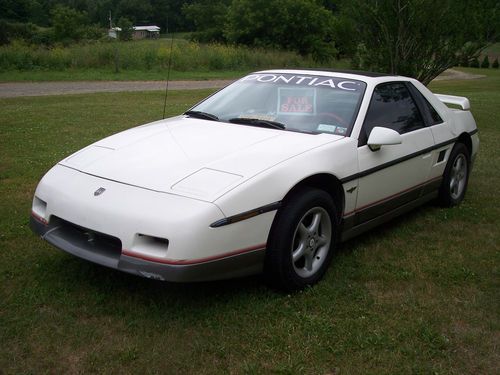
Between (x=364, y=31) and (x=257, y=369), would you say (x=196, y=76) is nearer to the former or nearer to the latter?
(x=364, y=31)

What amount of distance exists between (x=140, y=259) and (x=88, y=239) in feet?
1.58

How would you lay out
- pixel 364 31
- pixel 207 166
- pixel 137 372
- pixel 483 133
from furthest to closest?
1. pixel 364 31
2. pixel 483 133
3. pixel 207 166
4. pixel 137 372

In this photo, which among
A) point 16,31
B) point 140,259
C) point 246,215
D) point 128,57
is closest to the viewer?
point 140,259

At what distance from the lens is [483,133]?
412 inches

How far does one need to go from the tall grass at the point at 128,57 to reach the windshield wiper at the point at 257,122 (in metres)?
19.3

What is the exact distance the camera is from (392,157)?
13.5ft

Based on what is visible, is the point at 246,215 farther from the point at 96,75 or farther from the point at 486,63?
the point at 486,63

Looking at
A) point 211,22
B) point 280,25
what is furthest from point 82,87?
point 211,22

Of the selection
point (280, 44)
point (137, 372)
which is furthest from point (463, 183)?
point (280, 44)

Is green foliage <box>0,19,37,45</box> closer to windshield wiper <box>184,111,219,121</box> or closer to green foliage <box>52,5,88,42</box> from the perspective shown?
green foliage <box>52,5,88,42</box>

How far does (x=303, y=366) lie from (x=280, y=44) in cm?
3846

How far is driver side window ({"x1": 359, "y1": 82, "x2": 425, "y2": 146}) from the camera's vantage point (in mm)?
4086

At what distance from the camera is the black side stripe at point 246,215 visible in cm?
→ 287

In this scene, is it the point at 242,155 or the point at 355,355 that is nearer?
the point at 355,355
